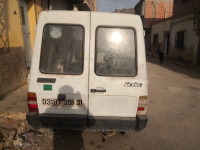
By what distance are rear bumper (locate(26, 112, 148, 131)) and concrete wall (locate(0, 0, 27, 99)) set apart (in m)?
2.86

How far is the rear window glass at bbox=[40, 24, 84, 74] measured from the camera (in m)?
2.60

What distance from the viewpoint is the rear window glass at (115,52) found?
2.60m

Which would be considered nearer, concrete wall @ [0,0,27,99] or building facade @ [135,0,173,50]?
concrete wall @ [0,0,27,99]

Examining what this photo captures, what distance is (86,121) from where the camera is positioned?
2697mm

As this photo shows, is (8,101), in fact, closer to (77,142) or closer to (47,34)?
(77,142)

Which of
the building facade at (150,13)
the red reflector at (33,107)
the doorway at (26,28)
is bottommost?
the red reflector at (33,107)

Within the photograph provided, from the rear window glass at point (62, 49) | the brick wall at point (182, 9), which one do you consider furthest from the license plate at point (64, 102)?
the brick wall at point (182, 9)

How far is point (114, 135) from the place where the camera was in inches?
136

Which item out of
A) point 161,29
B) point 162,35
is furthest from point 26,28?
point 161,29

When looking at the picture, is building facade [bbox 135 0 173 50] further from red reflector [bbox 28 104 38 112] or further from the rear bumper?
red reflector [bbox 28 104 38 112]

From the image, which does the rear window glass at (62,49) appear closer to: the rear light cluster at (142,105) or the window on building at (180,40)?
the rear light cluster at (142,105)

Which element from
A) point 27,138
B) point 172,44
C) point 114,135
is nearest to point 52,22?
point 27,138

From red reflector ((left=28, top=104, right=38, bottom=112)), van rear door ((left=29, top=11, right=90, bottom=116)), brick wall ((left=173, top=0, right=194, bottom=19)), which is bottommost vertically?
red reflector ((left=28, top=104, right=38, bottom=112))

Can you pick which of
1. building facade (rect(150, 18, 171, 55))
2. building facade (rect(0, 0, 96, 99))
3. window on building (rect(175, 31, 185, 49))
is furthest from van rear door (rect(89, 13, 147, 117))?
building facade (rect(150, 18, 171, 55))
